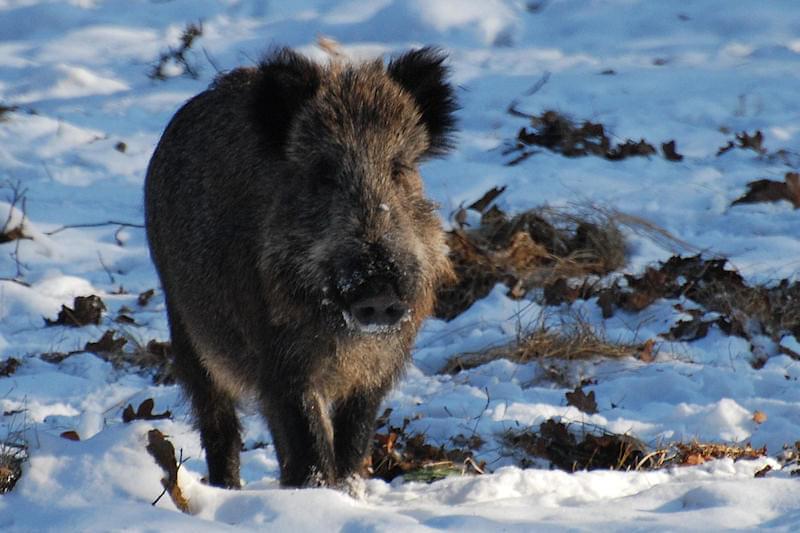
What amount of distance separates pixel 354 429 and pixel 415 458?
0.54 m

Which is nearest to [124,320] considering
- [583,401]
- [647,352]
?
[583,401]

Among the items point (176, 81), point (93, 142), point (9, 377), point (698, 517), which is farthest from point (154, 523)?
point (176, 81)

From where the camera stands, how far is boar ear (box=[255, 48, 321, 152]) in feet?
12.7

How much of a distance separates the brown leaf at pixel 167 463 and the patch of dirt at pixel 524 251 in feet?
11.7

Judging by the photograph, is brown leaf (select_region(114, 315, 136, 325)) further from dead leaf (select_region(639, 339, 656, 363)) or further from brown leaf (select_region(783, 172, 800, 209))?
brown leaf (select_region(783, 172, 800, 209))

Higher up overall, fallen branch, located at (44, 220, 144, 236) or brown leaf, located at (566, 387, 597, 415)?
brown leaf, located at (566, 387, 597, 415)

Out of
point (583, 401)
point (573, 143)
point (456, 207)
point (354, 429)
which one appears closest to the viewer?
point (354, 429)

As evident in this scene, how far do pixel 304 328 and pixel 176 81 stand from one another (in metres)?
7.64

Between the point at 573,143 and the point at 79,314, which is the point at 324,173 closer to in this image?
the point at 79,314

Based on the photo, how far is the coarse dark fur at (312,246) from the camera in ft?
11.6

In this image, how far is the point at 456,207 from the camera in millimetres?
7801

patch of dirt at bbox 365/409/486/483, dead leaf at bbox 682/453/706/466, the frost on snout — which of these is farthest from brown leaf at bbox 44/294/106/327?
dead leaf at bbox 682/453/706/466

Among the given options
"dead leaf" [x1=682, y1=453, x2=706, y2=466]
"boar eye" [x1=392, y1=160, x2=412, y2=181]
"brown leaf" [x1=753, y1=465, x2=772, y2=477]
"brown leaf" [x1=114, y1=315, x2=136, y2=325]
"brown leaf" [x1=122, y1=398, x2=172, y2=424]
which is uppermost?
"boar eye" [x1=392, y1=160, x2=412, y2=181]

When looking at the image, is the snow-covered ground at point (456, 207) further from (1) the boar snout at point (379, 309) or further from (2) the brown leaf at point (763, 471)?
(1) the boar snout at point (379, 309)
